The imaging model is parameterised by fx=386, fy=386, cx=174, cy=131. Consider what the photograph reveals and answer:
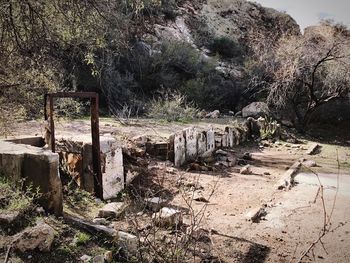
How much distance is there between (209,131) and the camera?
966cm

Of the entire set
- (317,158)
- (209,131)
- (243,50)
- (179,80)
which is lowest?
(317,158)

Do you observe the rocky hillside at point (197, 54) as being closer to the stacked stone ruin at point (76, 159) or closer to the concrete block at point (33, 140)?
the stacked stone ruin at point (76, 159)

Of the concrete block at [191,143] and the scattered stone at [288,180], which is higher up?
the concrete block at [191,143]

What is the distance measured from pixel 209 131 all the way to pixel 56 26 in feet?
15.6

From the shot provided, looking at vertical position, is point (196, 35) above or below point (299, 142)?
above

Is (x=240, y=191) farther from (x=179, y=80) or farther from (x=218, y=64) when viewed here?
(x=218, y=64)

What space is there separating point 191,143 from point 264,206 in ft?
10.5

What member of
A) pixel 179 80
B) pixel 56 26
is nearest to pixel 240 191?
pixel 56 26

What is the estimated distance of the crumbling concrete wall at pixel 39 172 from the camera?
4.26 m

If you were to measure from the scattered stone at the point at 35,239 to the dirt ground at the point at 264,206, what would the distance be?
114 cm

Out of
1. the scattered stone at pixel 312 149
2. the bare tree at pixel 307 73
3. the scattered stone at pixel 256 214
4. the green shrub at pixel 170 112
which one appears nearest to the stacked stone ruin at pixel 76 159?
the scattered stone at pixel 256 214

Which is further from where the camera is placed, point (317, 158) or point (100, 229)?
point (317, 158)

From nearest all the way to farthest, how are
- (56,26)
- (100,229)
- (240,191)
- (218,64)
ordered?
1. (100,229)
2. (56,26)
3. (240,191)
4. (218,64)

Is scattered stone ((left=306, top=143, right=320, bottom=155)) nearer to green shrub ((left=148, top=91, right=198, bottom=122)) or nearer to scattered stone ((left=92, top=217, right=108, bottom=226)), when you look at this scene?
green shrub ((left=148, top=91, right=198, bottom=122))
